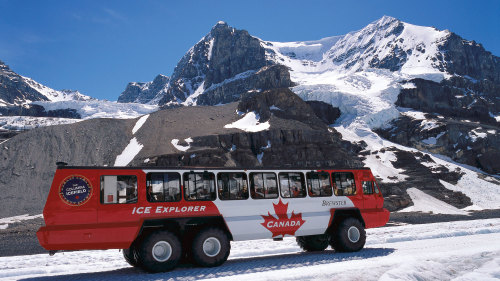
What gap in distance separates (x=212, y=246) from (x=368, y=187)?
7.48 meters

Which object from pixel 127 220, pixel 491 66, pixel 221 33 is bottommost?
pixel 127 220

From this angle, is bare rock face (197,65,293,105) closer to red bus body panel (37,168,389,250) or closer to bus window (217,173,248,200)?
bus window (217,173,248,200)

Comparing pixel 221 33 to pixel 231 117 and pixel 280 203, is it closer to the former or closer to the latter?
pixel 231 117

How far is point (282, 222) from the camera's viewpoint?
13.6 meters

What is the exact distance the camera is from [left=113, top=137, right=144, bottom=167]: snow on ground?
64312mm

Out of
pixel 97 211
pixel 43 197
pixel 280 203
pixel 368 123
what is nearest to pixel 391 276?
pixel 280 203

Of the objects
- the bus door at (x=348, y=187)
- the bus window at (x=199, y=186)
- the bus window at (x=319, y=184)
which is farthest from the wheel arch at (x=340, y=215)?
the bus window at (x=199, y=186)

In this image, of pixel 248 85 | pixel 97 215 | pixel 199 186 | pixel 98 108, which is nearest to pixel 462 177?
pixel 199 186

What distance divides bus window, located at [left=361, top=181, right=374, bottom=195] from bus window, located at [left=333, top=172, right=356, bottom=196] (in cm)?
57

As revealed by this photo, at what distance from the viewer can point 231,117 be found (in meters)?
87.5

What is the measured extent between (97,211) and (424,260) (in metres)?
9.31

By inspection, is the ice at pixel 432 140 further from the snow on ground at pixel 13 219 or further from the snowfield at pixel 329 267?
the snow on ground at pixel 13 219

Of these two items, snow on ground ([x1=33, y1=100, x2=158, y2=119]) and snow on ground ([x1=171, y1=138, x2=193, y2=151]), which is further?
snow on ground ([x1=33, y1=100, x2=158, y2=119])

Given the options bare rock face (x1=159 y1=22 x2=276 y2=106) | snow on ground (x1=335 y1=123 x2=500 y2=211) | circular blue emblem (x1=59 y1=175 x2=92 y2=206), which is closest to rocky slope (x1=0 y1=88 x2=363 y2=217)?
snow on ground (x1=335 y1=123 x2=500 y2=211)
